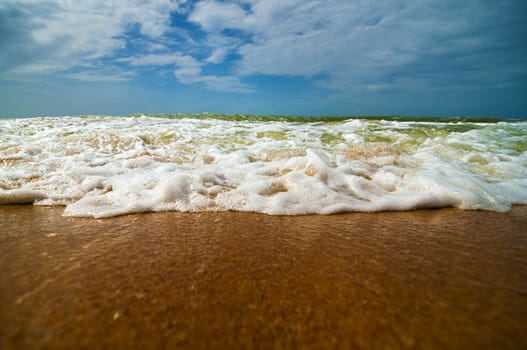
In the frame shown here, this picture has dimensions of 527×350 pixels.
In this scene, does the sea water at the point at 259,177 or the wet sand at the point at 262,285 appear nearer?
the wet sand at the point at 262,285

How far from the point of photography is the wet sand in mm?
1191

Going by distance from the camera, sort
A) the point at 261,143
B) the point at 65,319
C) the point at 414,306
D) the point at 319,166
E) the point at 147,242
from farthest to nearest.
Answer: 1. the point at 261,143
2. the point at 319,166
3. the point at 147,242
4. the point at 414,306
5. the point at 65,319

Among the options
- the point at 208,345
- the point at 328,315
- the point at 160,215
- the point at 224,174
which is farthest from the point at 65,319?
the point at 224,174

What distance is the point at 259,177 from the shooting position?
3707mm

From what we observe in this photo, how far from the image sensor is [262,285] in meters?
1.58

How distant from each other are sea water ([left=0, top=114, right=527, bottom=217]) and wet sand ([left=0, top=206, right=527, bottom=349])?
1.72 ft

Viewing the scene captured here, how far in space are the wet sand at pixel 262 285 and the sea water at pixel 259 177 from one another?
524mm

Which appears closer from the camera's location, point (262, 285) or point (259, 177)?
point (262, 285)

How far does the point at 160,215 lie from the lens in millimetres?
2783

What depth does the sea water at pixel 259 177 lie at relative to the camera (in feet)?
9.99

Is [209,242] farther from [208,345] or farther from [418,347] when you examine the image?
Result: [418,347]

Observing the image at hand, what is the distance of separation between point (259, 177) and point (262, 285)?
7.25 ft

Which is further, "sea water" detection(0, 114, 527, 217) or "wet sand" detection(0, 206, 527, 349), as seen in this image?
"sea water" detection(0, 114, 527, 217)

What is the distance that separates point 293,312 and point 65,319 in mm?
1054
